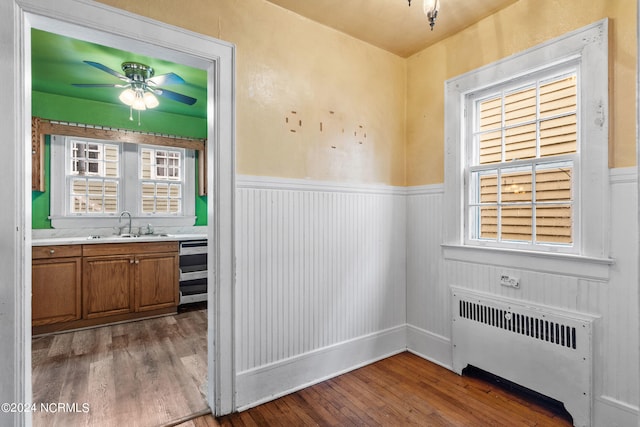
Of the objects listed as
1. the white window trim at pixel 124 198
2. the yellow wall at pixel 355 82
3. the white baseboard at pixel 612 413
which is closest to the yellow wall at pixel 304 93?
the yellow wall at pixel 355 82

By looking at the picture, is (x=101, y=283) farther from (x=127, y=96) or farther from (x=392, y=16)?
(x=392, y=16)

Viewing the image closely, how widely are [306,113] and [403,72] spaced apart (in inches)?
48.0

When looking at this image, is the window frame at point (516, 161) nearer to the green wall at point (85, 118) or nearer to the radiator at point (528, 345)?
the radiator at point (528, 345)

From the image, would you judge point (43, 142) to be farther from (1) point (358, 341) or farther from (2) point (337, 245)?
(1) point (358, 341)

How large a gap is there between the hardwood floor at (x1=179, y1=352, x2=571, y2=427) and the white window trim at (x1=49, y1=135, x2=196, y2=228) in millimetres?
3169

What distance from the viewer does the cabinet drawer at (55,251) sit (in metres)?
3.08

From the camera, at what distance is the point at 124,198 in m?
4.20

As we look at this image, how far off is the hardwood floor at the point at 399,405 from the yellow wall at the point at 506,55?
5.15 ft

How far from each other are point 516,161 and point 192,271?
3.69 metres

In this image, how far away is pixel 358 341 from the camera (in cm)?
257

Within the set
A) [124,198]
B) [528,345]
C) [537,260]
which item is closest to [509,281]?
[537,260]

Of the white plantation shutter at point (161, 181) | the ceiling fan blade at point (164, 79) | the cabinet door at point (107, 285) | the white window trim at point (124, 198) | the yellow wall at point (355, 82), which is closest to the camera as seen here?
the yellow wall at point (355, 82)

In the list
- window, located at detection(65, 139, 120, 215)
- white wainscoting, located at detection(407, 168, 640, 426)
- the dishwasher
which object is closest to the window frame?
white wainscoting, located at detection(407, 168, 640, 426)

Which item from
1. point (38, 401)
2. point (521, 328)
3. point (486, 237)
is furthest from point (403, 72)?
point (38, 401)
